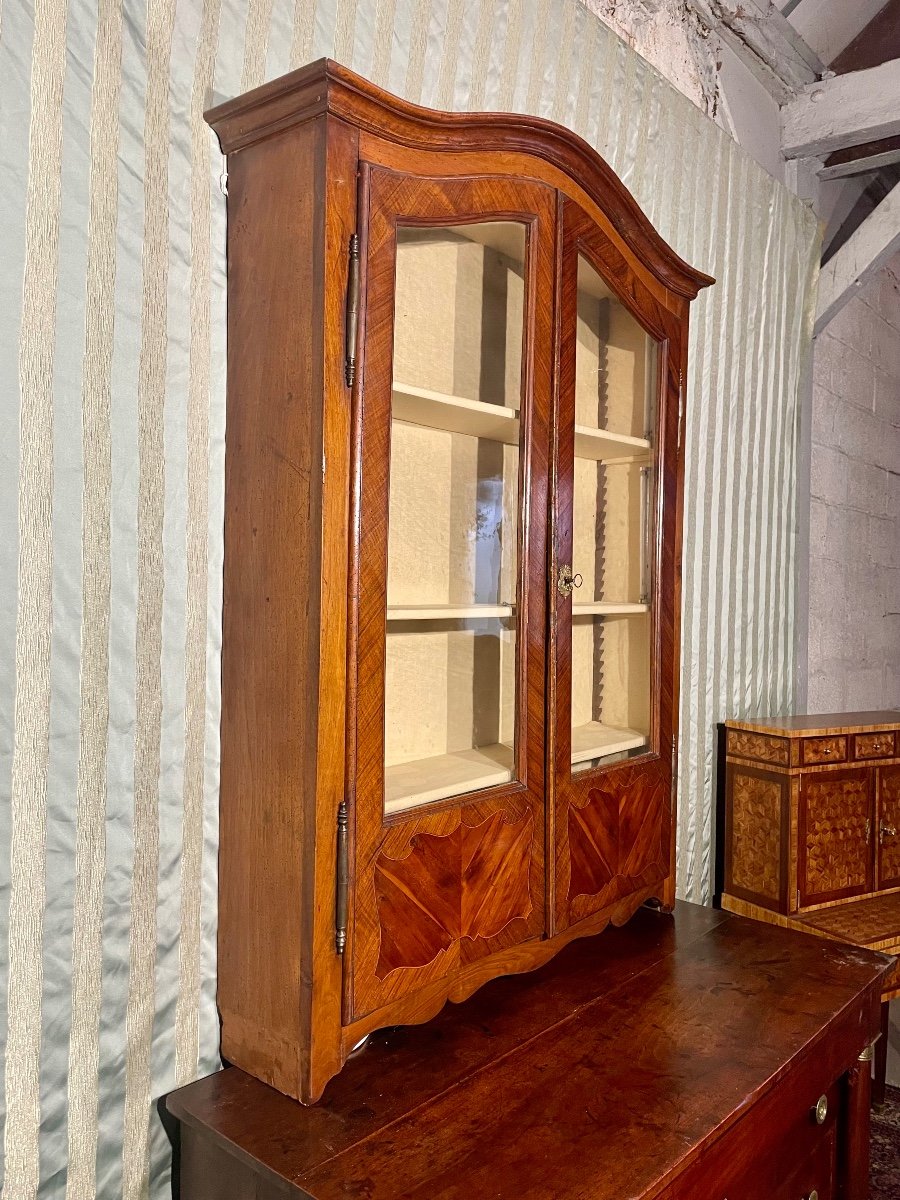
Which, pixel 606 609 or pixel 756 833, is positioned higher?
pixel 606 609

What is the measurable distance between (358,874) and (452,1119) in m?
0.31

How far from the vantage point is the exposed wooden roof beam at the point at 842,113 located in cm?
259

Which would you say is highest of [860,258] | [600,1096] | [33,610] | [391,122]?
[860,258]

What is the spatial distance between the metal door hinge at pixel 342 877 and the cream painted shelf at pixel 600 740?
0.49 m

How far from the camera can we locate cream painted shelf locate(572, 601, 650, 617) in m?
1.44

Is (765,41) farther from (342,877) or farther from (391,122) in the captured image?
(342,877)

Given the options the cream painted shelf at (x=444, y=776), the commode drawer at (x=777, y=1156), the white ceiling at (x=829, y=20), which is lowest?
the commode drawer at (x=777, y=1156)

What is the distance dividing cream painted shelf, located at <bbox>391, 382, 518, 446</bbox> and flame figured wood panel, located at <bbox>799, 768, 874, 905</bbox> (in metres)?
1.36

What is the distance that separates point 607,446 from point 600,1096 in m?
0.97

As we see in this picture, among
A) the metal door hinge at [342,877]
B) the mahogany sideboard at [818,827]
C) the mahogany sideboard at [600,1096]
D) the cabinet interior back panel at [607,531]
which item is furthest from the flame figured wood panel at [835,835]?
the metal door hinge at [342,877]

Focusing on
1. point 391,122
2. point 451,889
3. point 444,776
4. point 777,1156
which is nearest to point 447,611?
point 444,776

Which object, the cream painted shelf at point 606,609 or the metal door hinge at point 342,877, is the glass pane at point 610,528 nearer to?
the cream painted shelf at point 606,609

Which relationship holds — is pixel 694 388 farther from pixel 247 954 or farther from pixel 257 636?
pixel 247 954

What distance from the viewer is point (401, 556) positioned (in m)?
1.13
